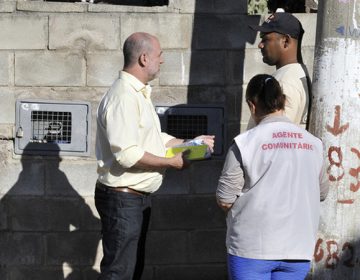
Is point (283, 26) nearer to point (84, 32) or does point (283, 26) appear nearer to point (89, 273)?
point (84, 32)

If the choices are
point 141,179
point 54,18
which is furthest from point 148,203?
point 54,18

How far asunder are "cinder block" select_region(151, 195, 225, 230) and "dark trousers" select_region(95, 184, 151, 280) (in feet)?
3.91

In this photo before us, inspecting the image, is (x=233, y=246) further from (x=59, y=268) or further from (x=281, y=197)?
(x=59, y=268)

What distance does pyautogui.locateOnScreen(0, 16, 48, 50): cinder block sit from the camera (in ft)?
18.9

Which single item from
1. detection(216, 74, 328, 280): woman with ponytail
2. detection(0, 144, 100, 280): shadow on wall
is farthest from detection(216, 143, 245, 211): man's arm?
detection(0, 144, 100, 280): shadow on wall

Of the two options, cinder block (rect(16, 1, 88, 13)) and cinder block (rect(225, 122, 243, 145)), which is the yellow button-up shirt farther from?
cinder block (rect(16, 1, 88, 13))

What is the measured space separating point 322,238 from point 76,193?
2.16 meters

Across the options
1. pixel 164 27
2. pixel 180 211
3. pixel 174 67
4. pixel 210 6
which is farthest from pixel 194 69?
pixel 180 211

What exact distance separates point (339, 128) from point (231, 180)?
31.3 inches

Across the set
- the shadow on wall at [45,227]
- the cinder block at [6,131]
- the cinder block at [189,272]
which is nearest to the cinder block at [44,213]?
the shadow on wall at [45,227]

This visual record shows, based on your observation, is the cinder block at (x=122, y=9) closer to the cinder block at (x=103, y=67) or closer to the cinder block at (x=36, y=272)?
the cinder block at (x=103, y=67)

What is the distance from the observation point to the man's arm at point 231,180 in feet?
12.8

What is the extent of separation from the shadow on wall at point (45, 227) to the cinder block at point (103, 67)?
59 cm

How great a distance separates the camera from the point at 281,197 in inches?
152
